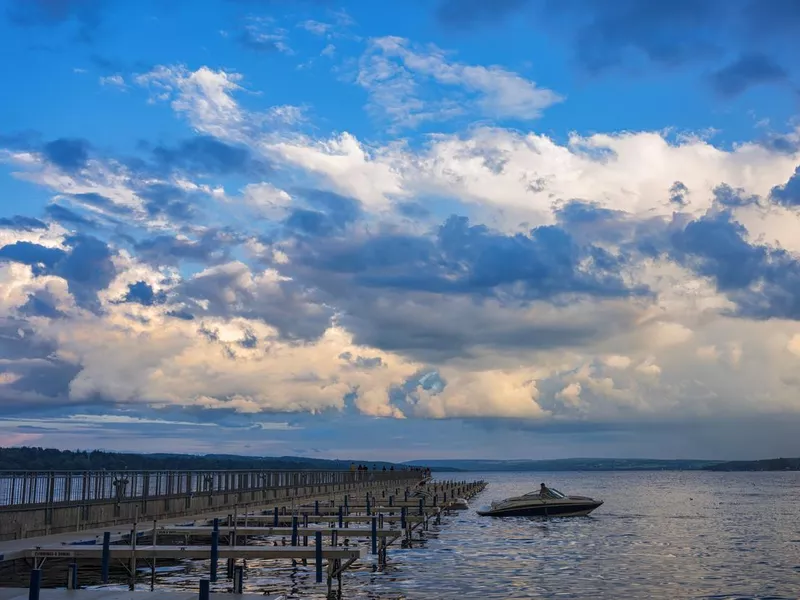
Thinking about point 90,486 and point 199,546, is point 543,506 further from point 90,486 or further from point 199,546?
point 199,546

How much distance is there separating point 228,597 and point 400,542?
33586 millimetres

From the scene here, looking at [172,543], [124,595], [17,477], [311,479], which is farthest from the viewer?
[311,479]

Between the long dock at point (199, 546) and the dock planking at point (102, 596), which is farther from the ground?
the dock planking at point (102, 596)

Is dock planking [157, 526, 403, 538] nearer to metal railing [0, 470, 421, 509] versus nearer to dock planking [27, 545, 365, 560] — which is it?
dock planking [27, 545, 365, 560]

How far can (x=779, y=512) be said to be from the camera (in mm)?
102688

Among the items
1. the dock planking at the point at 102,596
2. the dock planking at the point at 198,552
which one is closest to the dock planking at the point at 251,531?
the dock planking at the point at 198,552

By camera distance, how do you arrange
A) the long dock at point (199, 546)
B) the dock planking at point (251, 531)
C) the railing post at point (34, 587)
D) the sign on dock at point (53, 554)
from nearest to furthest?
the railing post at point (34, 587)
the sign on dock at point (53, 554)
the long dock at point (199, 546)
the dock planking at point (251, 531)

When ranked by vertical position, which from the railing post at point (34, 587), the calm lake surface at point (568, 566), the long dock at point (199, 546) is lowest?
the calm lake surface at point (568, 566)

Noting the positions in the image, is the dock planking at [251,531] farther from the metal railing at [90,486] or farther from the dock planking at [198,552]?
the metal railing at [90,486]

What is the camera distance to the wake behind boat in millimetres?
75125

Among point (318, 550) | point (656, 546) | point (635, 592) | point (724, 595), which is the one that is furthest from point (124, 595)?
point (656, 546)

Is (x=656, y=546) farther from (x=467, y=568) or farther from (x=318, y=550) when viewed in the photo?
(x=318, y=550)

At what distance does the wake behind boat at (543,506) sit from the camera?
7512cm

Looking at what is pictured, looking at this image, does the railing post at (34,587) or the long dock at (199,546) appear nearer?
the railing post at (34,587)
